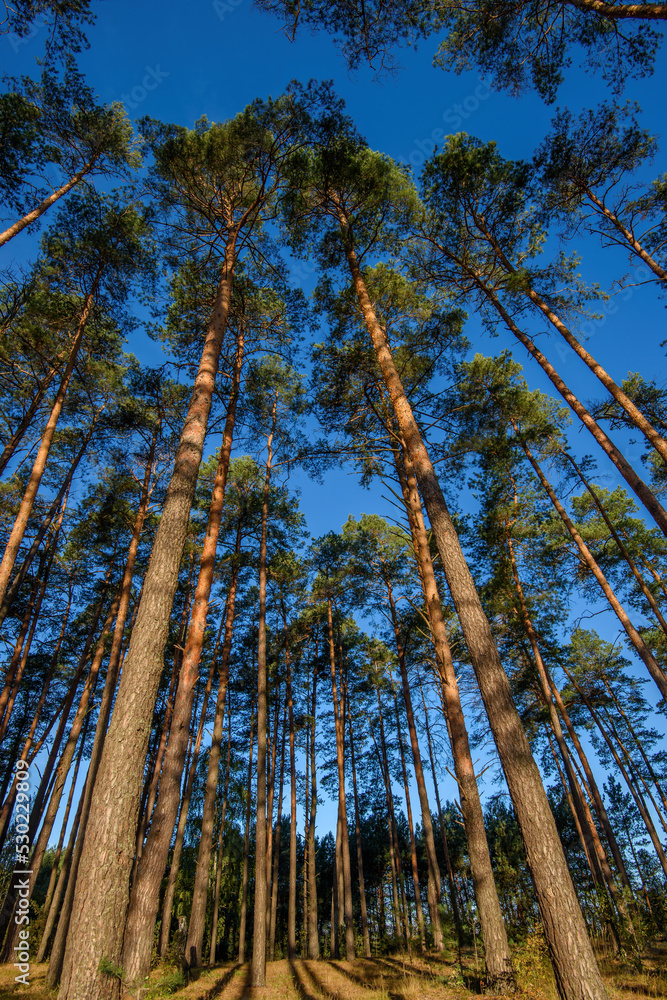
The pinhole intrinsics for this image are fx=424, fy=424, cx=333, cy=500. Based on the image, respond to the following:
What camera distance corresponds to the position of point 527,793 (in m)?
4.08

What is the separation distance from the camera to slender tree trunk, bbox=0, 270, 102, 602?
7020mm

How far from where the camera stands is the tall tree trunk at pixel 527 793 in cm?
344

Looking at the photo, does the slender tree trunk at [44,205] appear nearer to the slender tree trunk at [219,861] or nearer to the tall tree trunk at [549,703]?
the tall tree trunk at [549,703]

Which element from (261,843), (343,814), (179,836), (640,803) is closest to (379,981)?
(261,843)

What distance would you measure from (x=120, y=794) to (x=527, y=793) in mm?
3672

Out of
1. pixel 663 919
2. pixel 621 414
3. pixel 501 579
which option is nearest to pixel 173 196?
pixel 621 414

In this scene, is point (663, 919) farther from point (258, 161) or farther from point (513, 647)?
point (258, 161)

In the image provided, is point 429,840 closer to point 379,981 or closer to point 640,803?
point 379,981

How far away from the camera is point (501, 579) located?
1159 centimetres

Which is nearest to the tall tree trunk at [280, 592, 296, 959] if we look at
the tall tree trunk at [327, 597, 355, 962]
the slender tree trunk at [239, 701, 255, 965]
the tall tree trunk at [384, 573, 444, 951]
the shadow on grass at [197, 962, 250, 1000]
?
the slender tree trunk at [239, 701, 255, 965]

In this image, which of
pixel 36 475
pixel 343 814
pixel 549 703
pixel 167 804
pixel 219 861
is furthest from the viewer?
pixel 219 861

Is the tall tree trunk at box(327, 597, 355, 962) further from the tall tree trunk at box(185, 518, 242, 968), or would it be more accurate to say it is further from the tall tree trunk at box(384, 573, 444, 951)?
the tall tree trunk at box(185, 518, 242, 968)

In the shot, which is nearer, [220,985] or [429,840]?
[220,985]

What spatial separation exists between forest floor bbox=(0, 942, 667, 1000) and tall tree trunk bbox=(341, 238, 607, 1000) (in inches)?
31.6
